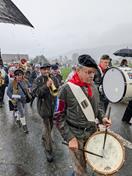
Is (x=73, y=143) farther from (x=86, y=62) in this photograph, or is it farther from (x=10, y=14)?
(x=10, y=14)

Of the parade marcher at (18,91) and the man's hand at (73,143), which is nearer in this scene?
the man's hand at (73,143)

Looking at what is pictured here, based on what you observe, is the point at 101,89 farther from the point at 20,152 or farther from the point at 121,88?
the point at 20,152

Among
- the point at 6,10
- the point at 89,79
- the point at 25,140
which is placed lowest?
the point at 25,140

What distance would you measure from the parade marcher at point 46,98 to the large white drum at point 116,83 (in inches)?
115

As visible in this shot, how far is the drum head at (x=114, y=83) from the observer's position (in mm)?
9312

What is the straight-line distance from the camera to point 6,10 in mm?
4590

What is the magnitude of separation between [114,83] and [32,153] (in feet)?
11.2

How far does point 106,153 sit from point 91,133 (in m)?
0.38

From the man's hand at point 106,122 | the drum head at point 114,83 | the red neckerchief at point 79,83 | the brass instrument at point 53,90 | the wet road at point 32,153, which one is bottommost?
the wet road at point 32,153

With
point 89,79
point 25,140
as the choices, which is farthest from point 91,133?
point 25,140

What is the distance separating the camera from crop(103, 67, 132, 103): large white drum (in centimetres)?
926

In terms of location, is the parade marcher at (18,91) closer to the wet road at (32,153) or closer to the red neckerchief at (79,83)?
the wet road at (32,153)

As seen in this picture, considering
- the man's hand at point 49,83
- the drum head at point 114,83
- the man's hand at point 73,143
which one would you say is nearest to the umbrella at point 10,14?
the man's hand at point 49,83

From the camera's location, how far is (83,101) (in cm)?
424
